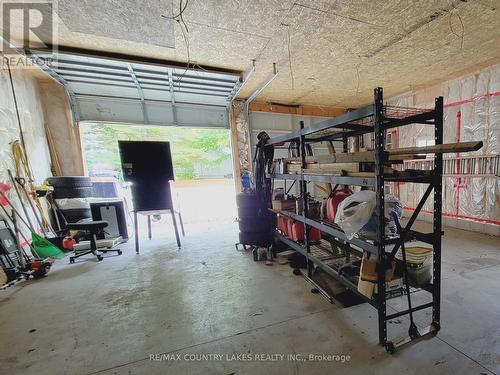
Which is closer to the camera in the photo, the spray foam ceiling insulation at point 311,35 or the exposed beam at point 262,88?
the spray foam ceiling insulation at point 311,35

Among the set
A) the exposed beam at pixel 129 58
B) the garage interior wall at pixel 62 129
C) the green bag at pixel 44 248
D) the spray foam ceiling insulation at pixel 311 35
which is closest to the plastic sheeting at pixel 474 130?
the spray foam ceiling insulation at pixel 311 35

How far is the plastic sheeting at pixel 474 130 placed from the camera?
12.2ft

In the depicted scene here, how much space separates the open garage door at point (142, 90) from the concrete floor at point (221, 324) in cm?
327

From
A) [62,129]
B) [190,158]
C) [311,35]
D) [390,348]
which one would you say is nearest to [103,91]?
[62,129]

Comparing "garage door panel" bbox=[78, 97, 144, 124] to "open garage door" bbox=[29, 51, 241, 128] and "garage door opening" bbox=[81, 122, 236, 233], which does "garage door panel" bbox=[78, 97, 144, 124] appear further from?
"garage door opening" bbox=[81, 122, 236, 233]

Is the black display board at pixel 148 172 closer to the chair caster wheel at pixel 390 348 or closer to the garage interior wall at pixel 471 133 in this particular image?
the chair caster wheel at pixel 390 348

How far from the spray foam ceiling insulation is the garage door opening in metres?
4.11

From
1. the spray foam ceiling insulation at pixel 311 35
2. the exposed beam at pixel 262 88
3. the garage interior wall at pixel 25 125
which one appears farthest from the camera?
the exposed beam at pixel 262 88

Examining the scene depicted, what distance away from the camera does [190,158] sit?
12.8 m

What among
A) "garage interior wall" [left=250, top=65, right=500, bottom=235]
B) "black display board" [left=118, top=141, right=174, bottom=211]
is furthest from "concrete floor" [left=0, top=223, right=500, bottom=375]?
"garage interior wall" [left=250, top=65, right=500, bottom=235]

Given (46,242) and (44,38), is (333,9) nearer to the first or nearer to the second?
(44,38)

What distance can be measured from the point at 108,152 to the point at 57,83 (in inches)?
259

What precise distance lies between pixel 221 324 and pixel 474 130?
204 inches

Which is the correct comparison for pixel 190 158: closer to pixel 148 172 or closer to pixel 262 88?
pixel 262 88
